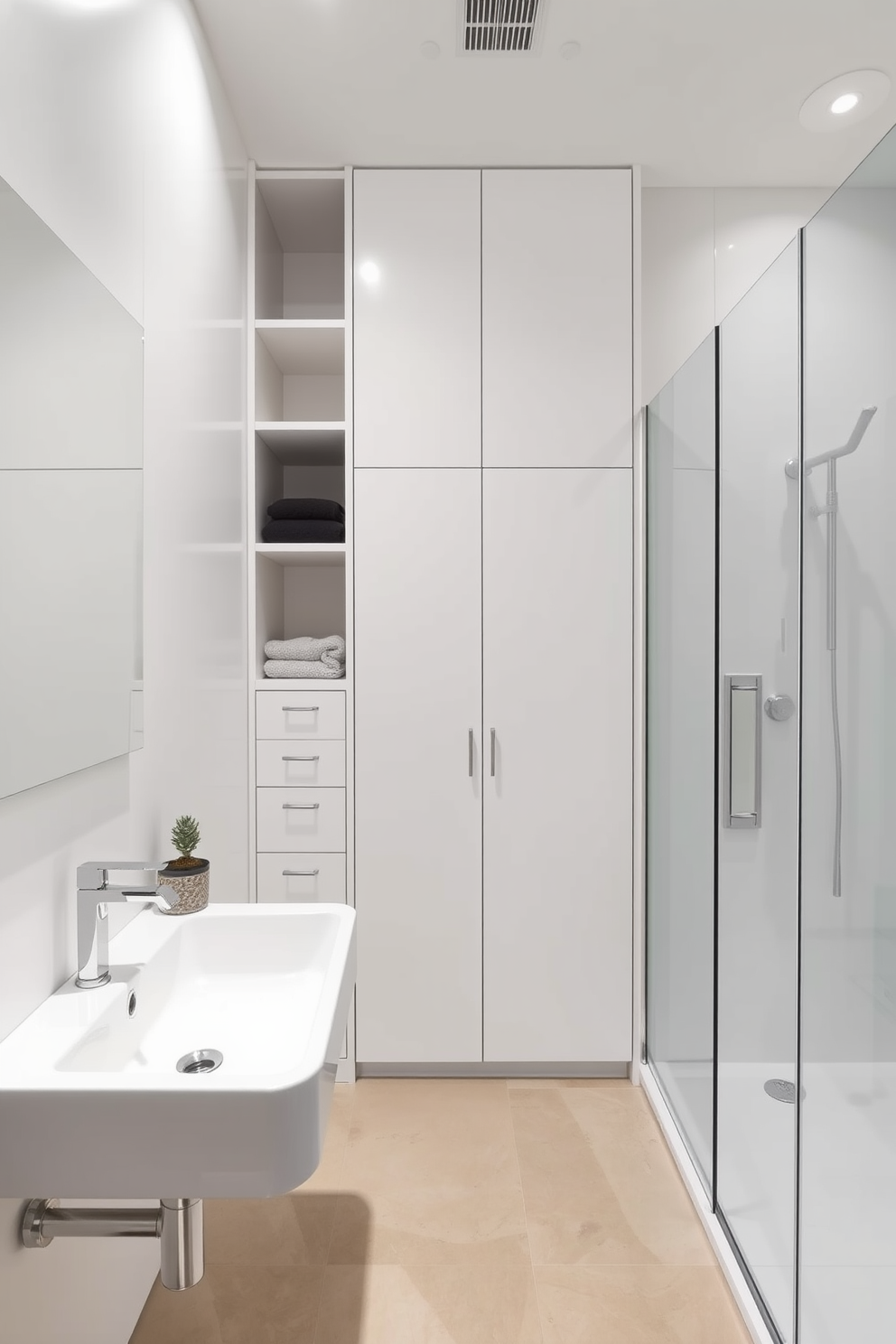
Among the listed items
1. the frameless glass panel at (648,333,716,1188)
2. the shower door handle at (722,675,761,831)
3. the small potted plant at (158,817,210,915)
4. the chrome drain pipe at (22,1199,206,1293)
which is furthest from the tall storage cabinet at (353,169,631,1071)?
the chrome drain pipe at (22,1199,206,1293)

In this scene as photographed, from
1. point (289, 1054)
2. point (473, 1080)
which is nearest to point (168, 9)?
point (289, 1054)

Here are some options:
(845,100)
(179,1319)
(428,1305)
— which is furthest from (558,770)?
(845,100)

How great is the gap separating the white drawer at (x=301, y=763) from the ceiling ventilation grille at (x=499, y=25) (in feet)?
5.84

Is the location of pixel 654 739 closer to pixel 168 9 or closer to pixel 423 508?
pixel 423 508

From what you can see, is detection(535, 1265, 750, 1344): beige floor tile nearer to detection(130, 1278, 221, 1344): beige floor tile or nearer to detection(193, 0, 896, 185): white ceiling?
detection(130, 1278, 221, 1344): beige floor tile

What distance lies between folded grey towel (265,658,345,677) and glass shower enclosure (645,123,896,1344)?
3.17ft

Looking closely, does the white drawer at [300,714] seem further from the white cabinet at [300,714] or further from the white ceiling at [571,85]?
the white ceiling at [571,85]

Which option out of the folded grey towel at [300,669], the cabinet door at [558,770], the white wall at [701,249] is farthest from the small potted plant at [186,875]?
the white wall at [701,249]

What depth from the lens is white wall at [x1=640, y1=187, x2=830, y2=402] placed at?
248cm

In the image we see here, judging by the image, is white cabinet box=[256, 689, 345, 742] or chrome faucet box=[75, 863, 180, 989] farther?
white cabinet box=[256, 689, 345, 742]

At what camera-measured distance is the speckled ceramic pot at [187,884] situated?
1.49 m

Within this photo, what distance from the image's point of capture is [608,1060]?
2387mm

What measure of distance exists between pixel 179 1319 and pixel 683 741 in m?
1.62

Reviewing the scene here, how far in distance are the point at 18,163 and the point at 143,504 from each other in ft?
1.85
